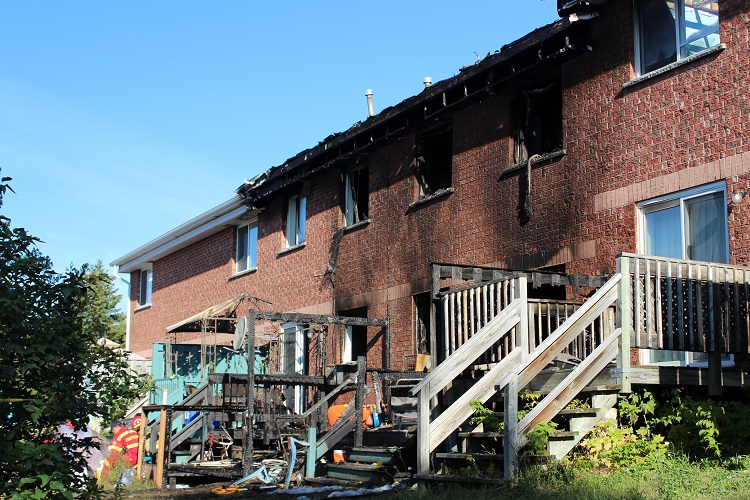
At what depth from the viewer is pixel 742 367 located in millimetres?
10305

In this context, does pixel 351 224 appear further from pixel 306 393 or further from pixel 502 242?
pixel 502 242

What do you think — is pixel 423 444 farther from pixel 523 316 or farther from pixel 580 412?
pixel 523 316

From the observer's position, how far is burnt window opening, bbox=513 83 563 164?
46.6 ft

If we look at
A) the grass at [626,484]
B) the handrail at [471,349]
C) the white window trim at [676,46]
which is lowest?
the grass at [626,484]

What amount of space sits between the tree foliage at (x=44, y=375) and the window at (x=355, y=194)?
11.0m

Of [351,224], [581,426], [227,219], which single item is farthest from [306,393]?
[581,426]

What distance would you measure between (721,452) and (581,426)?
1.37 metres

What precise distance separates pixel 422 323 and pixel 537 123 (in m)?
4.15

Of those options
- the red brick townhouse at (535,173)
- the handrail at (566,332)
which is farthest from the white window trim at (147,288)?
the handrail at (566,332)

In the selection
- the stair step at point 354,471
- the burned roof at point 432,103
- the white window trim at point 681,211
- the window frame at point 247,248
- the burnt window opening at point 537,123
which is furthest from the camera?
the window frame at point 247,248

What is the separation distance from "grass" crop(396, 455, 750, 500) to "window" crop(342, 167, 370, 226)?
33.2ft

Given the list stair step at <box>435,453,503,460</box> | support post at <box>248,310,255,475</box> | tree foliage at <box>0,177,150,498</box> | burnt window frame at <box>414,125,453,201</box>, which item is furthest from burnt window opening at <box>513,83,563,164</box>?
tree foliage at <box>0,177,150,498</box>

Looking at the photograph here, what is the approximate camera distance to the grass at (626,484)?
782 cm

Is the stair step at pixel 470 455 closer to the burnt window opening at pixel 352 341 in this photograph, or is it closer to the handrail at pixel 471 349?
A: the handrail at pixel 471 349
